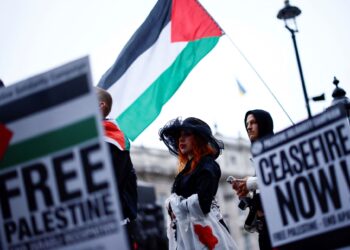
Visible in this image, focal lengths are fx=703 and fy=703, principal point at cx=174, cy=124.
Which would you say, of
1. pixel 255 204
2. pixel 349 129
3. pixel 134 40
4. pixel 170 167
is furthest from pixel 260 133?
pixel 170 167

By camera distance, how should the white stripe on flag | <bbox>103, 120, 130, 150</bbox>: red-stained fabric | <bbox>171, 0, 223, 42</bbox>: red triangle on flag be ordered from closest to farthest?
<bbox>103, 120, 130, 150</bbox>: red-stained fabric, <bbox>171, 0, 223, 42</bbox>: red triangle on flag, the white stripe on flag

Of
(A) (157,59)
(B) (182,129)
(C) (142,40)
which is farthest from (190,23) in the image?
(B) (182,129)

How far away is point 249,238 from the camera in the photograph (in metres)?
58.2

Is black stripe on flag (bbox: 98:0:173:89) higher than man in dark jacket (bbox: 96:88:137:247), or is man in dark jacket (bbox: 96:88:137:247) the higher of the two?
black stripe on flag (bbox: 98:0:173:89)

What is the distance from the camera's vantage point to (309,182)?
386cm

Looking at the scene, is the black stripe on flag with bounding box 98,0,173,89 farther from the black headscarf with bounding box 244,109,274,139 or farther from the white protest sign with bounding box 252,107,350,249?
the white protest sign with bounding box 252,107,350,249

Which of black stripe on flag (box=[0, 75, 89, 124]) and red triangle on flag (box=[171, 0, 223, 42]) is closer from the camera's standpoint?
black stripe on flag (box=[0, 75, 89, 124])

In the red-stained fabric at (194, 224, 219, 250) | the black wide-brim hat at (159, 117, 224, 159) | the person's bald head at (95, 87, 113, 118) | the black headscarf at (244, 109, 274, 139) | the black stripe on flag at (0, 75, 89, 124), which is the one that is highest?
the person's bald head at (95, 87, 113, 118)

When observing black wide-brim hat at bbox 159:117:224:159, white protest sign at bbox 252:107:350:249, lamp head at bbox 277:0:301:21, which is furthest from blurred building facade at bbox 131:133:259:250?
white protest sign at bbox 252:107:350:249

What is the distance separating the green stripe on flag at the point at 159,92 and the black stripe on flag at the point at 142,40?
457 millimetres

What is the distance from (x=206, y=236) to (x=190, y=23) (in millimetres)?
2405

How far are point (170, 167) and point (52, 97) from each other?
169ft

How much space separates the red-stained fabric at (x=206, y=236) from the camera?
5707mm

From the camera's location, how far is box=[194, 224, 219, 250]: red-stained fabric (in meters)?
5.71
